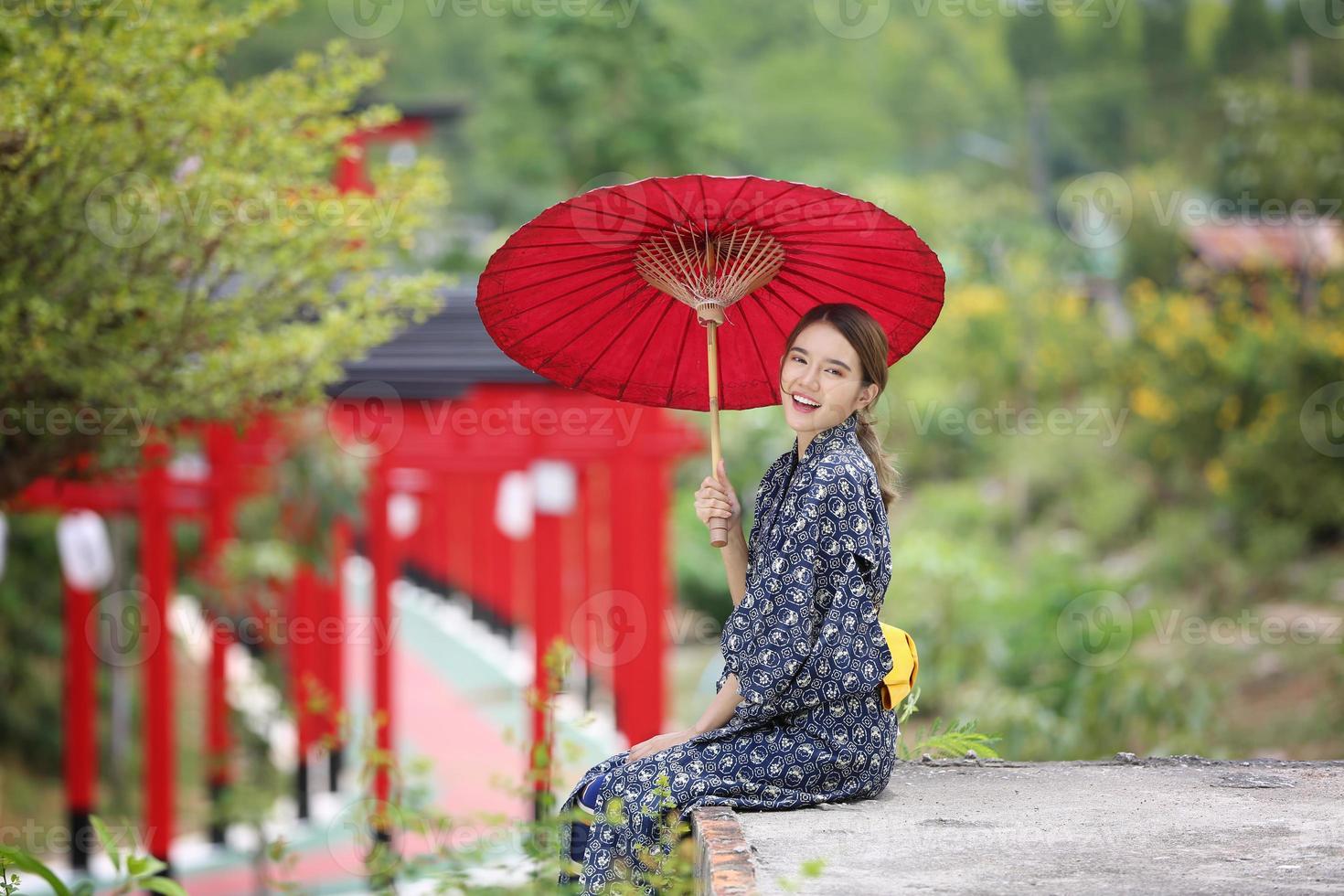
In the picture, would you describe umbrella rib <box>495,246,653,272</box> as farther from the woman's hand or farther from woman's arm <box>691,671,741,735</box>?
woman's arm <box>691,671,741,735</box>

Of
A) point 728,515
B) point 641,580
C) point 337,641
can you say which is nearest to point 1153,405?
point 641,580

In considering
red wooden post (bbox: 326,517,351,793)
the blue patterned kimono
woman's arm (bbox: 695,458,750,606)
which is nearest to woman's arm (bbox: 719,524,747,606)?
woman's arm (bbox: 695,458,750,606)

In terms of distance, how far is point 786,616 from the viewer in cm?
284

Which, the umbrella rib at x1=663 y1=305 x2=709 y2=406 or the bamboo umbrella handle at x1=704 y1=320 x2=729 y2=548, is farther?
the umbrella rib at x1=663 y1=305 x2=709 y2=406

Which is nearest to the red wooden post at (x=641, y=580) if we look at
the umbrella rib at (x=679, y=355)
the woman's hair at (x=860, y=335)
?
→ the umbrella rib at (x=679, y=355)

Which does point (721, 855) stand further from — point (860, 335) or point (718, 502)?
point (860, 335)

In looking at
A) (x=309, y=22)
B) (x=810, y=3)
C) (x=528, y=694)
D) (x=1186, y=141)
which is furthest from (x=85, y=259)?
(x=810, y=3)

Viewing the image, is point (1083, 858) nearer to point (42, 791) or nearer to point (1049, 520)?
point (42, 791)

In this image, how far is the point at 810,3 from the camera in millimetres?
34875

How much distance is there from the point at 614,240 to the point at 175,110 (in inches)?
64.6

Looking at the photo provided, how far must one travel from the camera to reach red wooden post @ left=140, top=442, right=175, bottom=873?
6.91m

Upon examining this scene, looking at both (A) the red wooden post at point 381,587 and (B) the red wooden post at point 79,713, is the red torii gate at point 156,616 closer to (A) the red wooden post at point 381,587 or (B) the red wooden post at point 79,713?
(B) the red wooden post at point 79,713

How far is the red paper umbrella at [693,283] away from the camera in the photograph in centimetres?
279

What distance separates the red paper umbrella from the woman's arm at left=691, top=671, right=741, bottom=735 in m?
0.45
